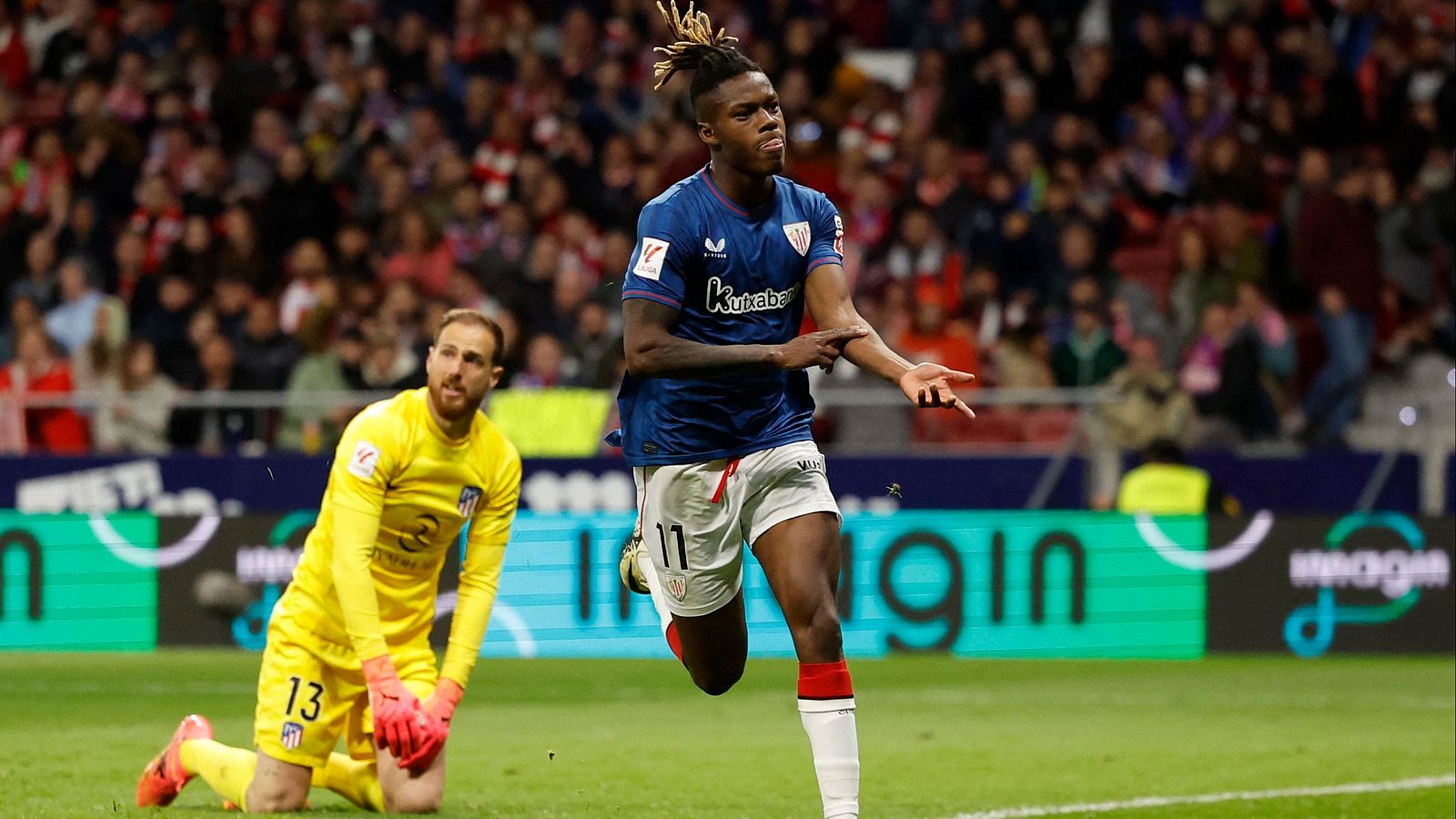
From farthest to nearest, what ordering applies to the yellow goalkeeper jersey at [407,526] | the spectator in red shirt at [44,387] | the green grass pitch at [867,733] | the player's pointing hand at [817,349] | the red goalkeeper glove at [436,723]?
the spectator in red shirt at [44,387] → the green grass pitch at [867,733] → the yellow goalkeeper jersey at [407,526] → the red goalkeeper glove at [436,723] → the player's pointing hand at [817,349]

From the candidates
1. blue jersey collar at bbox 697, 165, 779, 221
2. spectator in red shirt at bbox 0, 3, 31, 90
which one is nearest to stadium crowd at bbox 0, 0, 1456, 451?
spectator in red shirt at bbox 0, 3, 31, 90

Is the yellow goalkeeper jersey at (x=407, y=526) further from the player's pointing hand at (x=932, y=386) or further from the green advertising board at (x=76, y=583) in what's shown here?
the green advertising board at (x=76, y=583)

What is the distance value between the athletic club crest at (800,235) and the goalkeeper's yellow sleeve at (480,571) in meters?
1.61

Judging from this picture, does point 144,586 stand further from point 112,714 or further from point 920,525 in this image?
point 920,525

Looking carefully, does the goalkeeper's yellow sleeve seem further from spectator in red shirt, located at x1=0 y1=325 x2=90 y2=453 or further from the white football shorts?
spectator in red shirt, located at x1=0 y1=325 x2=90 y2=453

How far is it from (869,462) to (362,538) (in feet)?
27.5

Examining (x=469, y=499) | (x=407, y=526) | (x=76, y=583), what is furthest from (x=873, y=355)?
(x=76, y=583)

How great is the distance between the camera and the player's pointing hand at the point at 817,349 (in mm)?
5562

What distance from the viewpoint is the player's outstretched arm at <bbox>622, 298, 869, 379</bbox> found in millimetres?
5602

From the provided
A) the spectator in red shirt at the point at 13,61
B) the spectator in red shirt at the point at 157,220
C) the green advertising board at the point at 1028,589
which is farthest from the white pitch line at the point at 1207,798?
the spectator in red shirt at the point at 13,61

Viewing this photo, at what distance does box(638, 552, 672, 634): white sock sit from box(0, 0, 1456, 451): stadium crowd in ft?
26.8

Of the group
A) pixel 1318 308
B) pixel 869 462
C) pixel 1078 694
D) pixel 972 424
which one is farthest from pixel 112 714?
pixel 1318 308

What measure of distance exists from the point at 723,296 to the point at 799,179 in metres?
11.0

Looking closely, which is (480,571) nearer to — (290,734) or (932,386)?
(290,734)
